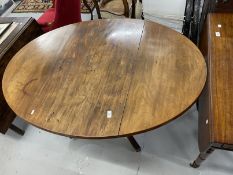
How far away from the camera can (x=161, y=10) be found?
2.17 meters

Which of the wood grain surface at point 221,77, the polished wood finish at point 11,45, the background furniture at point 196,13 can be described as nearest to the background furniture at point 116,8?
the background furniture at point 196,13

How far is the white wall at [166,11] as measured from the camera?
2043mm

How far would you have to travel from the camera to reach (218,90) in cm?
117

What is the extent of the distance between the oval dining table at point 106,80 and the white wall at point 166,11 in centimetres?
76

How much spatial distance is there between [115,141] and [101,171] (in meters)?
0.25

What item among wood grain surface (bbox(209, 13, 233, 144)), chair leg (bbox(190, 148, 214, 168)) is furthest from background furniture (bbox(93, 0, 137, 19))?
chair leg (bbox(190, 148, 214, 168))

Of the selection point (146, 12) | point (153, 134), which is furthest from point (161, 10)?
point (153, 134)

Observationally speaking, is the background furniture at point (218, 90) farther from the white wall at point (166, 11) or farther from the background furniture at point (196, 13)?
the white wall at point (166, 11)

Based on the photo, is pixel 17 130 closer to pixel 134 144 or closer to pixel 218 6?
pixel 134 144

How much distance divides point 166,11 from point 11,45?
1429mm

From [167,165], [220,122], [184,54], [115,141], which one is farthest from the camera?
[115,141]

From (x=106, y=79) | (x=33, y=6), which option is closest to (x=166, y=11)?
(x=106, y=79)

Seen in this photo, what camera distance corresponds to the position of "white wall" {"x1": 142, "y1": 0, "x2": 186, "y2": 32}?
2.04m

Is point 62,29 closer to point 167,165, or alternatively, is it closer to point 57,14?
point 57,14
